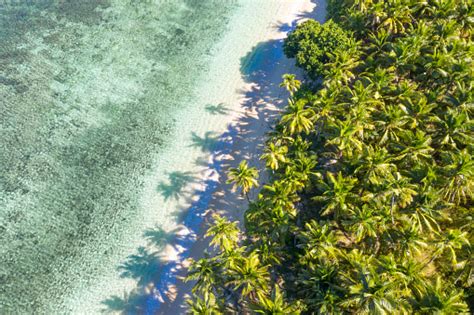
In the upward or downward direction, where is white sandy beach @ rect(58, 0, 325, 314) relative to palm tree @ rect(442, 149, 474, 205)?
downward

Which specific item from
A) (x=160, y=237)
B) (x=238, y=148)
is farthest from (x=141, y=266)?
(x=238, y=148)

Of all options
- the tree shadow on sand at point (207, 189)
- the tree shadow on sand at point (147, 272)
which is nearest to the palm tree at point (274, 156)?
the tree shadow on sand at point (207, 189)

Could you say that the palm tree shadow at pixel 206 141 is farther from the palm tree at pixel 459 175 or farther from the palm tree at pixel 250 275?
the palm tree at pixel 459 175

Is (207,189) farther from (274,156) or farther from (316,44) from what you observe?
(316,44)

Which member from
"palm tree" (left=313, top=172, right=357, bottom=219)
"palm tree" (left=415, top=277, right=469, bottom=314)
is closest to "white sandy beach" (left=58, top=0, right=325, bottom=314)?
"palm tree" (left=313, top=172, right=357, bottom=219)

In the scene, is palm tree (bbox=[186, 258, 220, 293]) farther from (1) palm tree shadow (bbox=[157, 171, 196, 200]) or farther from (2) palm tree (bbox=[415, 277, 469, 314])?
(2) palm tree (bbox=[415, 277, 469, 314])
